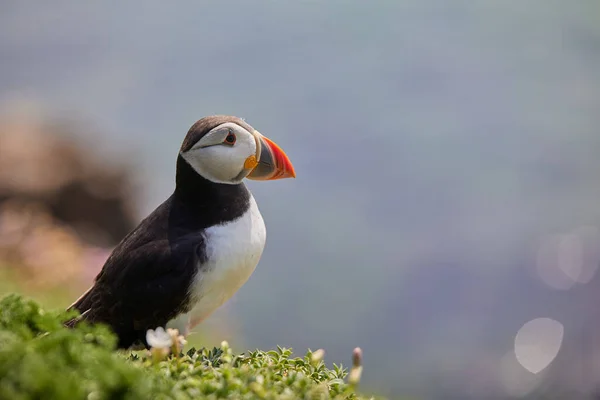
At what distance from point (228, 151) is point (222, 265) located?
17.8 inches

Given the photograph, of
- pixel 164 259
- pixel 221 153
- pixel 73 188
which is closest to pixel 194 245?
pixel 164 259

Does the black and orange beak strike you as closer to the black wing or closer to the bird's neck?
the bird's neck

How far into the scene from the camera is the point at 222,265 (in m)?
2.93

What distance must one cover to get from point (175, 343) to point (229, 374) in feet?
0.62

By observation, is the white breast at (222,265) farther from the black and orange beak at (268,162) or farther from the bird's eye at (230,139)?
the bird's eye at (230,139)

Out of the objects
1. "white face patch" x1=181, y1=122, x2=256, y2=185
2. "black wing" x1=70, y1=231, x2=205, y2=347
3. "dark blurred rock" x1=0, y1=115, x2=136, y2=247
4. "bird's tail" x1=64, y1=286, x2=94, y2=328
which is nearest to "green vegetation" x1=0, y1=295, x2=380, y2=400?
"black wing" x1=70, y1=231, x2=205, y2=347

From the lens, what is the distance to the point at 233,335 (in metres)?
6.93

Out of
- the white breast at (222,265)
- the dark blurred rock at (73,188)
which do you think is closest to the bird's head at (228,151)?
the white breast at (222,265)

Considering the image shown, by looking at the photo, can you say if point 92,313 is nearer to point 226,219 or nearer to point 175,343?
point 226,219

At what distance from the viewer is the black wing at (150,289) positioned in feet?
9.37

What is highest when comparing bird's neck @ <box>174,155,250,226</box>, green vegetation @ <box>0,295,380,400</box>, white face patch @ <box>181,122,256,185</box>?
white face patch @ <box>181,122,256,185</box>

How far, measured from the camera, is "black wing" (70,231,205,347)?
286 centimetres

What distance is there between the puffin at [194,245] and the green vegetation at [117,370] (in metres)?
0.33

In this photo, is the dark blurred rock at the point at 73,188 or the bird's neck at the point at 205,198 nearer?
the bird's neck at the point at 205,198
